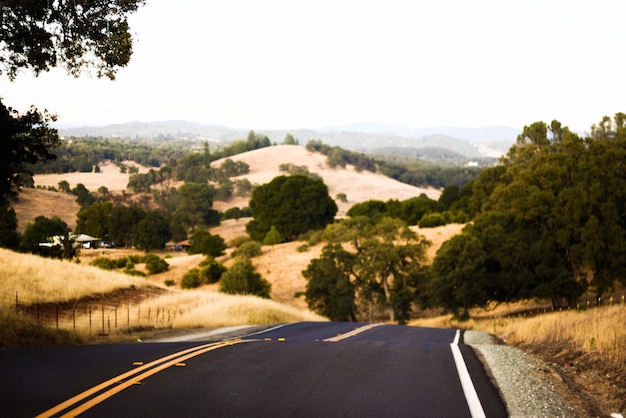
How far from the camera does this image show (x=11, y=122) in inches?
598

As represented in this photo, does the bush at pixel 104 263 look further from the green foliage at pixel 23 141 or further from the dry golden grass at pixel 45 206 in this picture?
the green foliage at pixel 23 141

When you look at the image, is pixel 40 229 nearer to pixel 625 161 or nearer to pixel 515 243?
pixel 515 243

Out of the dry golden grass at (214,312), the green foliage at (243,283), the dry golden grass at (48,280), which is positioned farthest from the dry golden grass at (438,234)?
the dry golden grass at (48,280)

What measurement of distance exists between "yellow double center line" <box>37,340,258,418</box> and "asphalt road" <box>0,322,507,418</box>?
0.01m

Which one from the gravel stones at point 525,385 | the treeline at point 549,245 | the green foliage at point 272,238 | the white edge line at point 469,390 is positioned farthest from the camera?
the green foliage at point 272,238

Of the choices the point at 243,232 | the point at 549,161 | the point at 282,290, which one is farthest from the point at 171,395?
the point at 243,232

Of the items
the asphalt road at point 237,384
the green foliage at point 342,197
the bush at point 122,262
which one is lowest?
the bush at point 122,262

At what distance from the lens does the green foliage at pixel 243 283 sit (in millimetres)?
→ 62438

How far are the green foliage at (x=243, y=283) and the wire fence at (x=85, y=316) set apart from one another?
35.0m

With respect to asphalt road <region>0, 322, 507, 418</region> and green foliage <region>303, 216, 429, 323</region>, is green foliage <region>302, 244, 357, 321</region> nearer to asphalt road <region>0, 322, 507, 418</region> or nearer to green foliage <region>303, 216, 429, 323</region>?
green foliage <region>303, 216, 429, 323</region>

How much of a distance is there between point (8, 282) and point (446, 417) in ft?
71.0

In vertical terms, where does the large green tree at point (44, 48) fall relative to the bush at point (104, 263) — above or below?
above

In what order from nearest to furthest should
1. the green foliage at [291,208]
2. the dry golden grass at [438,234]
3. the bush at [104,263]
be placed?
1. the dry golden grass at [438,234]
2. the bush at [104,263]
3. the green foliage at [291,208]

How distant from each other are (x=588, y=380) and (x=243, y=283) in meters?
53.6
